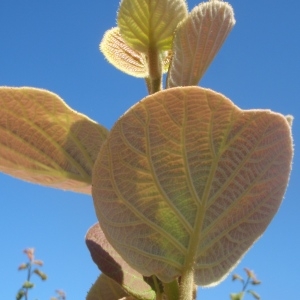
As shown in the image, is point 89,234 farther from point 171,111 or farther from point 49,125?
point 171,111

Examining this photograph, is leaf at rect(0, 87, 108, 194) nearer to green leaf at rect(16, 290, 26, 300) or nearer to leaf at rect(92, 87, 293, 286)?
leaf at rect(92, 87, 293, 286)

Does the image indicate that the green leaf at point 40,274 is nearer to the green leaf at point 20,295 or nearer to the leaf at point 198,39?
the green leaf at point 20,295

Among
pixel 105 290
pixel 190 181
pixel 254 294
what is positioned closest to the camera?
pixel 190 181

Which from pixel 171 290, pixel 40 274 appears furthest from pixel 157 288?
pixel 40 274

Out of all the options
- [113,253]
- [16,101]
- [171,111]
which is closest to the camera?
[171,111]

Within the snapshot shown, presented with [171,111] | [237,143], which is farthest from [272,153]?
[171,111]

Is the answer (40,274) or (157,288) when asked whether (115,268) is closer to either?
(157,288)
